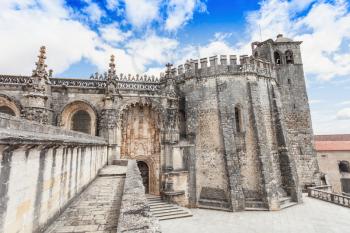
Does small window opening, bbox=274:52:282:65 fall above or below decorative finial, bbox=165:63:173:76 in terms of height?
above

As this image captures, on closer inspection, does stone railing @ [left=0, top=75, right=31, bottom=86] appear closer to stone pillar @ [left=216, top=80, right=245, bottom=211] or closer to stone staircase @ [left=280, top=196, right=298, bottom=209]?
stone pillar @ [left=216, top=80, right=245, bottom=211]

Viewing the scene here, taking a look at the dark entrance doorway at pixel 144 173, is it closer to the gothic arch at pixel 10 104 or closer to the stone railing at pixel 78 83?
the stone railing at pixel 78 83

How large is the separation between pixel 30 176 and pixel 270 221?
1284 cm

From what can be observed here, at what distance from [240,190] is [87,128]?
11787mm

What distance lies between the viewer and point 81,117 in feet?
50.2

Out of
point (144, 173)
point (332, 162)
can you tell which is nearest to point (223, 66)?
point (144, 173)

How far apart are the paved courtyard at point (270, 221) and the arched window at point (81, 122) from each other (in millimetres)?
8361

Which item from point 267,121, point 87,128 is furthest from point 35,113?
point 267,121

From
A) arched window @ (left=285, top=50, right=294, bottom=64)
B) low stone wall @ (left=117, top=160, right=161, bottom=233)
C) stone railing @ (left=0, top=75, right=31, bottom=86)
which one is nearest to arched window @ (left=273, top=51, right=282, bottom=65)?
arched window @ (left=285, top=50, right=294, bottom=64)

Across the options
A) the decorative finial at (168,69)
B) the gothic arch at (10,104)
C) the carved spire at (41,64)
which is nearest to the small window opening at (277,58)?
the decorative finial at (168,69)

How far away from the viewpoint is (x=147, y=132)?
16219 millimetres

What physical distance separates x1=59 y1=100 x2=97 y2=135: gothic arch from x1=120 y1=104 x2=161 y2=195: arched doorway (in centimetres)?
212

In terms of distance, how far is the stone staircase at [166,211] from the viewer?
12.7m

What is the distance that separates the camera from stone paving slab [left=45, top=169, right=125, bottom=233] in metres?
3.80
